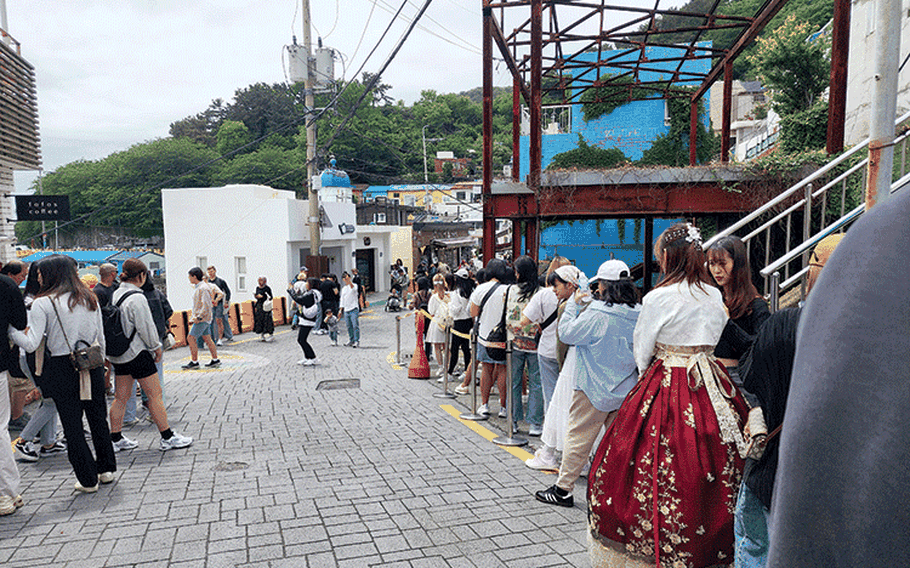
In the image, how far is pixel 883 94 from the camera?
3117 millimetres

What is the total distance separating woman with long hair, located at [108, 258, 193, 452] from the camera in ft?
18.4

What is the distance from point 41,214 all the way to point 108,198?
57307 mm

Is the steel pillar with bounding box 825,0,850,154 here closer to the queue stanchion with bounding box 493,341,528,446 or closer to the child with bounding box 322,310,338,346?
the queue stanchion with bounding box 493,341,528,446

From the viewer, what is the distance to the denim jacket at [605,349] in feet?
13.4

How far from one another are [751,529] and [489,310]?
4.44 m

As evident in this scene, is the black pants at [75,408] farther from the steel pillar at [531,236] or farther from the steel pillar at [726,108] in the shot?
the steel pillar at [726,108]

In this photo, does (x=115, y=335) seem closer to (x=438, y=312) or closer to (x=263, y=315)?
(x=438, y=312)

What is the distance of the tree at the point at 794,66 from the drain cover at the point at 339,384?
36.0ft

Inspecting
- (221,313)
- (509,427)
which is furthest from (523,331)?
(221,313)

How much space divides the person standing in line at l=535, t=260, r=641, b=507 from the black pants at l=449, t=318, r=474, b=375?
4283 millimetres

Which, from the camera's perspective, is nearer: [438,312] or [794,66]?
[438,312]

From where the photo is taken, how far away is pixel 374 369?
1114cm

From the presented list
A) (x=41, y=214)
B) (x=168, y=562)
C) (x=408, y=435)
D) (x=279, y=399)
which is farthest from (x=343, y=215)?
(x=168, y=562)

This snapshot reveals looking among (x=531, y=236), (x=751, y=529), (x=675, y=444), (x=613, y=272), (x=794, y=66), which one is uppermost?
(x=794, y=66)
